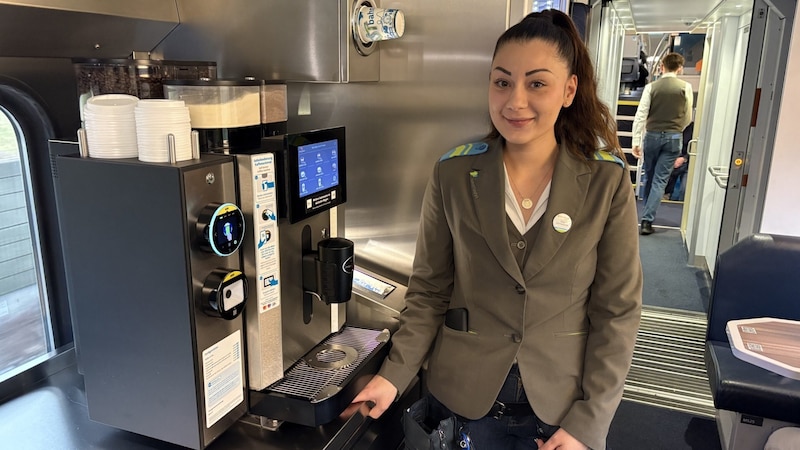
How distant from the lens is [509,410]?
1208 mm

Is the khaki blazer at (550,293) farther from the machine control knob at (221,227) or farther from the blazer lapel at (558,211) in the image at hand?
the machine control knob at (221,227)

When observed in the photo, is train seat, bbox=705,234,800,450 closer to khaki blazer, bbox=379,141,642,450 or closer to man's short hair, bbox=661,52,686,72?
khaki blazer, bbox=379,141,642,450

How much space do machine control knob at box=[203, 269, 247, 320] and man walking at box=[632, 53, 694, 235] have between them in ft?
17.8

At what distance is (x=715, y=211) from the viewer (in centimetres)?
421

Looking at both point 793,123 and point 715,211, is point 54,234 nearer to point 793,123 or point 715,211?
point 793,123

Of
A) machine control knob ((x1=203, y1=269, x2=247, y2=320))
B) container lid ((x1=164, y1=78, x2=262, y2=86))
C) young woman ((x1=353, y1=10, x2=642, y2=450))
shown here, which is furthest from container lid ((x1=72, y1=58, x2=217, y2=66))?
young woman ((x1=353, y1=10, x2=642, y2=450))

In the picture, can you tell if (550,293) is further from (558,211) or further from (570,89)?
(570,89)

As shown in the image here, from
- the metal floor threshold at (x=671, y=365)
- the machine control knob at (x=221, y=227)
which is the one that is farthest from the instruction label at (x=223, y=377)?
the metal floor threshold at (x=671, y=365)

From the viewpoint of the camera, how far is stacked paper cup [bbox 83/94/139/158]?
1.00 meters

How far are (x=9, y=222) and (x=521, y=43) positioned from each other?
4.02 ft

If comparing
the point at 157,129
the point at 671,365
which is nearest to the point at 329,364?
the point at 157,129

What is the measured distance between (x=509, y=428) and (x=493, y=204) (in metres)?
0.46

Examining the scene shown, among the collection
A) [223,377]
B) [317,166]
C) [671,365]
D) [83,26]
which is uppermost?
[83,26]

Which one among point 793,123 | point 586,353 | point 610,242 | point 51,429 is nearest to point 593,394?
point 586,353
